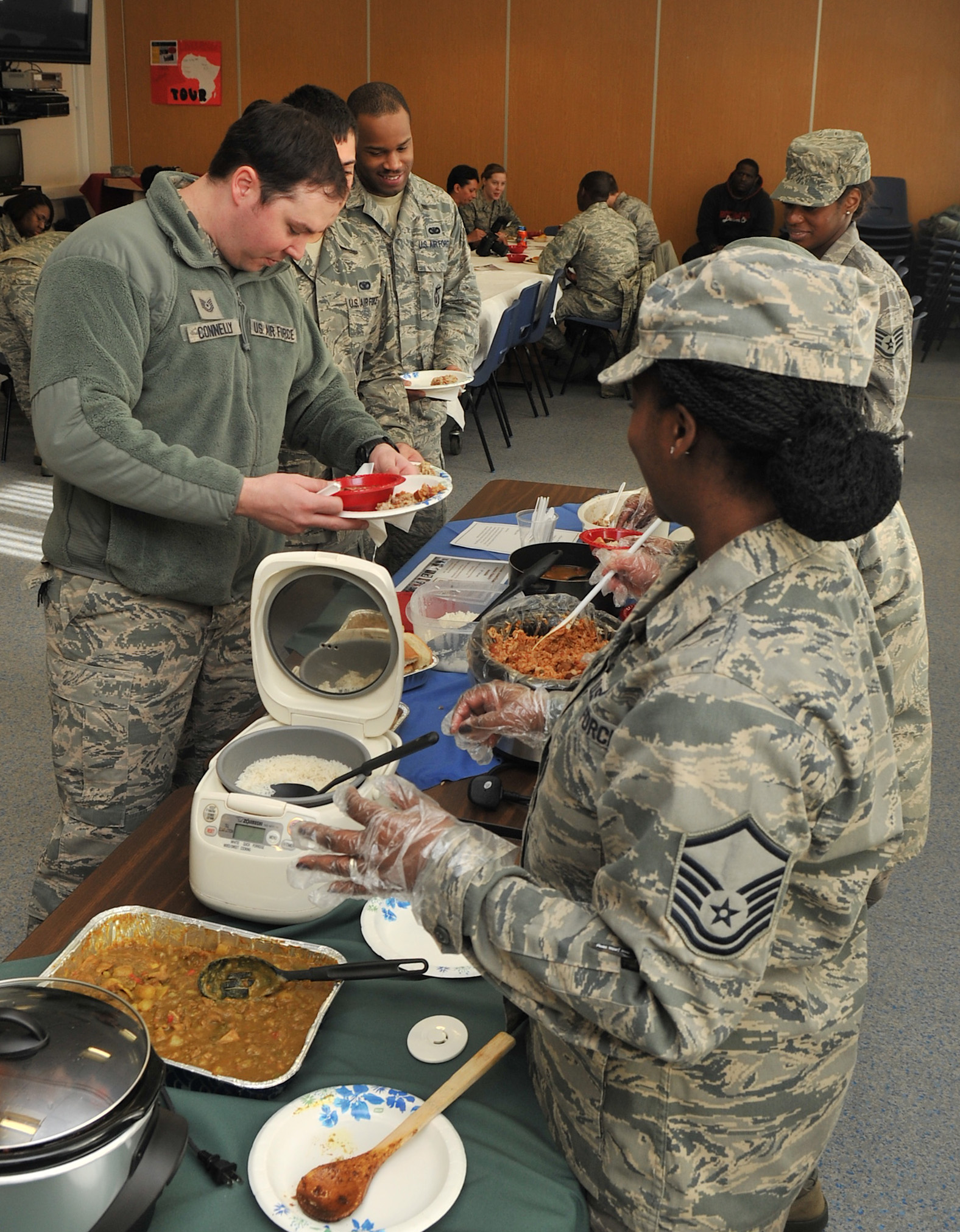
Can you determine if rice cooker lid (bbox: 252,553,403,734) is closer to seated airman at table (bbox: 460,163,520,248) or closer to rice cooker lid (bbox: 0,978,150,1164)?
rice cooker lid (bbox: 0,978,150,1164)

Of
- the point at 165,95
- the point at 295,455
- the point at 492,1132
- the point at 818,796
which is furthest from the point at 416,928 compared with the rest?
the point at 165,95

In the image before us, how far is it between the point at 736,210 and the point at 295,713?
8.08 meters

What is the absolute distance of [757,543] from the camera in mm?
822

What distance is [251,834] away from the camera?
1.19 metres

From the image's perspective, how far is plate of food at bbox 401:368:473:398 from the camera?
321 cm

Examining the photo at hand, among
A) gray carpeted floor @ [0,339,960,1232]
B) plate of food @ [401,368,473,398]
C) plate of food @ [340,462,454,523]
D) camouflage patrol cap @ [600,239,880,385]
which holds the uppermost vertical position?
camouflage patrol cap @ [600,239,880,385]

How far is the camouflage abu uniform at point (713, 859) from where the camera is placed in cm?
75

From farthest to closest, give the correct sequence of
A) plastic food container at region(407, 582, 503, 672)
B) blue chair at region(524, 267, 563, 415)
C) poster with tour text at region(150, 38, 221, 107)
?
poster with tour text at region(150, 38, 221, 107) → blue chair at region(524, 267, 563, 415) → plastic food container at region(407, 582, 503, 672)

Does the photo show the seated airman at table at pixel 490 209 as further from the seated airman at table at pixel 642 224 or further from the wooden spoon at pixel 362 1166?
the wooden spoon at pixel 362 1166

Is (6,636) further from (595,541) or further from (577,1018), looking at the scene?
(577,1018)

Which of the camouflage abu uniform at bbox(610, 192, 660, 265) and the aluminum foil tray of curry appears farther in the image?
the camouflage abu uniform at bbox(610, 192, 660, 265)

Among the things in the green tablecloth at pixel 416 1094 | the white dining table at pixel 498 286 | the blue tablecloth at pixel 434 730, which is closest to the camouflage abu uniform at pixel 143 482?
the blue tablecloth at pixel 434 730

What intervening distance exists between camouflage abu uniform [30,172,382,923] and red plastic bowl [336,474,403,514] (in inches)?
6.6

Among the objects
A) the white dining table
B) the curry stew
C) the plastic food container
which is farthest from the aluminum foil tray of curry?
the white dining table
